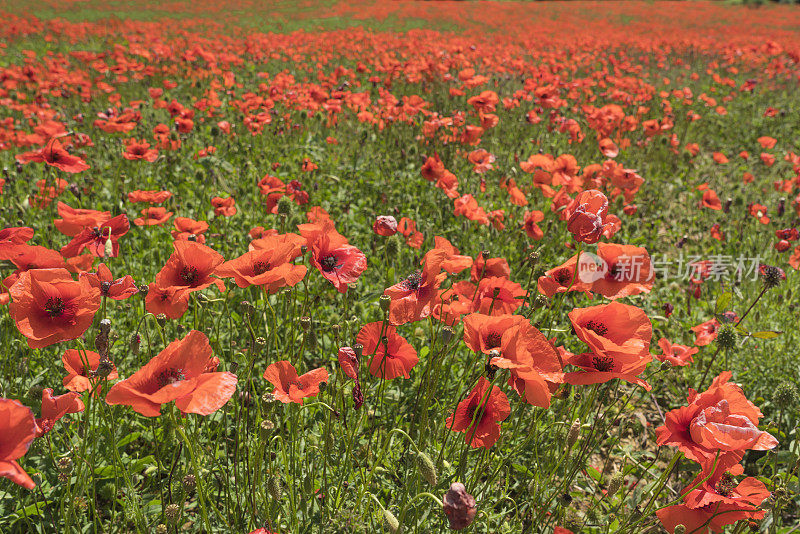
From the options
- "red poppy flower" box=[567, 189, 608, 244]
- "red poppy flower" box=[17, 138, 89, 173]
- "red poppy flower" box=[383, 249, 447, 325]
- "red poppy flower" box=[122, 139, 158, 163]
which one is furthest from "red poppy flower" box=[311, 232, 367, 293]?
"red poppy flower" box=[122, 139, 158, 163]

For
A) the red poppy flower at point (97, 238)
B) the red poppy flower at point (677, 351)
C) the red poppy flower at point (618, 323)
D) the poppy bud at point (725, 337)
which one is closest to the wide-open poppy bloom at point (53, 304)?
the red poppy flower at point (97, 238)

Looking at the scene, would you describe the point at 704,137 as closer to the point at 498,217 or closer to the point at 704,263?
the point at 704,263

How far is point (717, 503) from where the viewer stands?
142 centimetres

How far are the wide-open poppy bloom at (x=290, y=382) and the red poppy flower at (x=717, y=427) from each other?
1.03 metres

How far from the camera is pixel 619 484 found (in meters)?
1.60

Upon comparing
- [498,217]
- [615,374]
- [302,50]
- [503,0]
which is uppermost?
[503,0]

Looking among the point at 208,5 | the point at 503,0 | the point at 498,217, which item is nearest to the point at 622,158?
the point at 498,217

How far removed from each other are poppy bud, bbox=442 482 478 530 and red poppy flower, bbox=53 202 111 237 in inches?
62.6

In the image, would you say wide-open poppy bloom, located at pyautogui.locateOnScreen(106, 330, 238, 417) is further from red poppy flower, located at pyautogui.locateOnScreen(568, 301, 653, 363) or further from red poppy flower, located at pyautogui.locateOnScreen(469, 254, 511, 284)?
red poppy flower, located at pyautogui.locateOnScreen(469, 254, 511, 284)

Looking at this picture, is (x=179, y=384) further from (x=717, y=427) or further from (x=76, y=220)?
(x=717, y=427)

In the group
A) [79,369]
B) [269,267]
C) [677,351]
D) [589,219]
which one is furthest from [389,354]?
[677,351]

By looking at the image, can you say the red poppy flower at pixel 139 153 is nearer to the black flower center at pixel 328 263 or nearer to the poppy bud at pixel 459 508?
the black flower center at pixel 328 263

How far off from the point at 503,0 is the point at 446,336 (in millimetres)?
40110

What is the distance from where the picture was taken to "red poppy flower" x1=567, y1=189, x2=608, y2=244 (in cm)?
144
